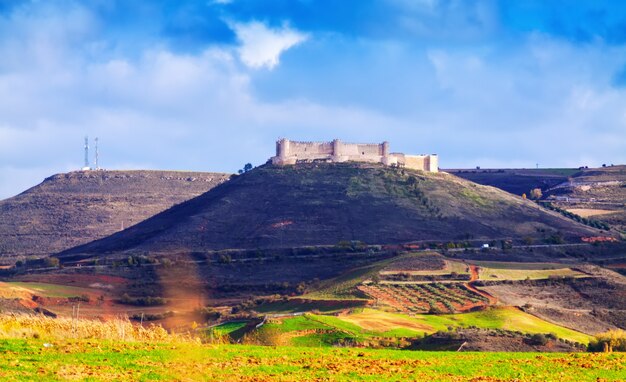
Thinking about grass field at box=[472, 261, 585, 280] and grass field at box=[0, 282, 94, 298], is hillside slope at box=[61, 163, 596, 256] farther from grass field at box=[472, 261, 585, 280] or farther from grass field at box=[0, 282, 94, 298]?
grass field at box=[0, 282, 94, 298]

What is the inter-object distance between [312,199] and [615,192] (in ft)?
159

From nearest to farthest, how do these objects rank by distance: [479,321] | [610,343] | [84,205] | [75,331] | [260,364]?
→ [260,364], [75,331], [610,343], [479,321], [84,205]

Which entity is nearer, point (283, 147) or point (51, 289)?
point (51, 289)

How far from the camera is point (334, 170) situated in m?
119

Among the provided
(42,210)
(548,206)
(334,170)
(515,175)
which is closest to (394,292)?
(334,170)

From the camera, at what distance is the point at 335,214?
107 meters

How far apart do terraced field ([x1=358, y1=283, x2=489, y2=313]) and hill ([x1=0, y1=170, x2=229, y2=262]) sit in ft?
177

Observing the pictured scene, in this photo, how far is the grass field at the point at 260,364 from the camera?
944 inches

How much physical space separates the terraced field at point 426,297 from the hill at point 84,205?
177ft

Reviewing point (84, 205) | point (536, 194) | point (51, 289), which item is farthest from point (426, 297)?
point (84, 205)

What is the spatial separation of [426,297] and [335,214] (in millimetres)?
36469

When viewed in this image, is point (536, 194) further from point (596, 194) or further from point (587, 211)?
point (587, 211)

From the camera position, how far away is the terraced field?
66.6 metres

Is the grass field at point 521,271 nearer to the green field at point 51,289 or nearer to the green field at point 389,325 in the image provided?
the green field at point 389,325
